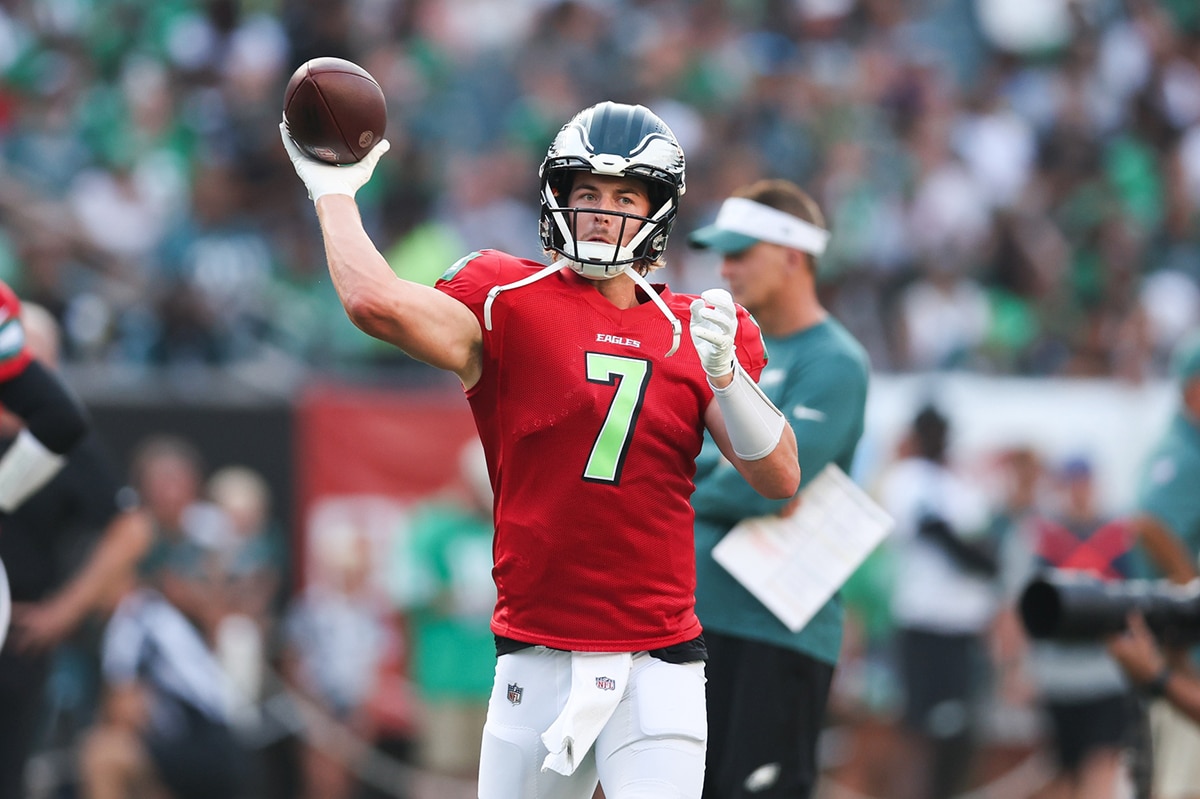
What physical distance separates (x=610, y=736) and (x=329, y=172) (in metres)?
1.32

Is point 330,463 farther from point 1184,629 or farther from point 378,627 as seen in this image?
point 1184,629

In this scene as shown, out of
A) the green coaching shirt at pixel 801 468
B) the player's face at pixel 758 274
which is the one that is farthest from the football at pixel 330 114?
the player's face at pixel 758 274

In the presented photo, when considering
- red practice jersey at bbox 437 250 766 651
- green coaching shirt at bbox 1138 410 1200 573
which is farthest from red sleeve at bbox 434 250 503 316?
green coaching shirt at bbox 1138 410 1200 573

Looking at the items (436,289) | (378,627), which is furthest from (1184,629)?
(378,627)

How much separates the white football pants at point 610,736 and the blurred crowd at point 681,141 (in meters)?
6.04

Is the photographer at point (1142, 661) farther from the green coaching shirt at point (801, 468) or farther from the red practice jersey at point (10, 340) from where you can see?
the red practice jersey at point (10, 340)

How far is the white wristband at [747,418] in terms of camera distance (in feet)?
11.6

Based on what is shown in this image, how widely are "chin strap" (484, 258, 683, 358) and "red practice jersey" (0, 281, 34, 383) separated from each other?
1750 mm

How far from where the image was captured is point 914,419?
859cm

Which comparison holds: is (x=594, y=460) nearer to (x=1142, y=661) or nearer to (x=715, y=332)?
(x=715, y=332)

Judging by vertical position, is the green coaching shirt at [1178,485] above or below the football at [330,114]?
below

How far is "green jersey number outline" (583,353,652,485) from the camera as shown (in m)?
3.59

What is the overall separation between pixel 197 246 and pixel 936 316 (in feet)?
15.5

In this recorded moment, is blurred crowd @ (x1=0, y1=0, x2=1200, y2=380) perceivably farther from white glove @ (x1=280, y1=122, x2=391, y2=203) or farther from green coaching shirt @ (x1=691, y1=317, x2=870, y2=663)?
white glove @ (x1=280, y1=122, x2=391, y2=203)
